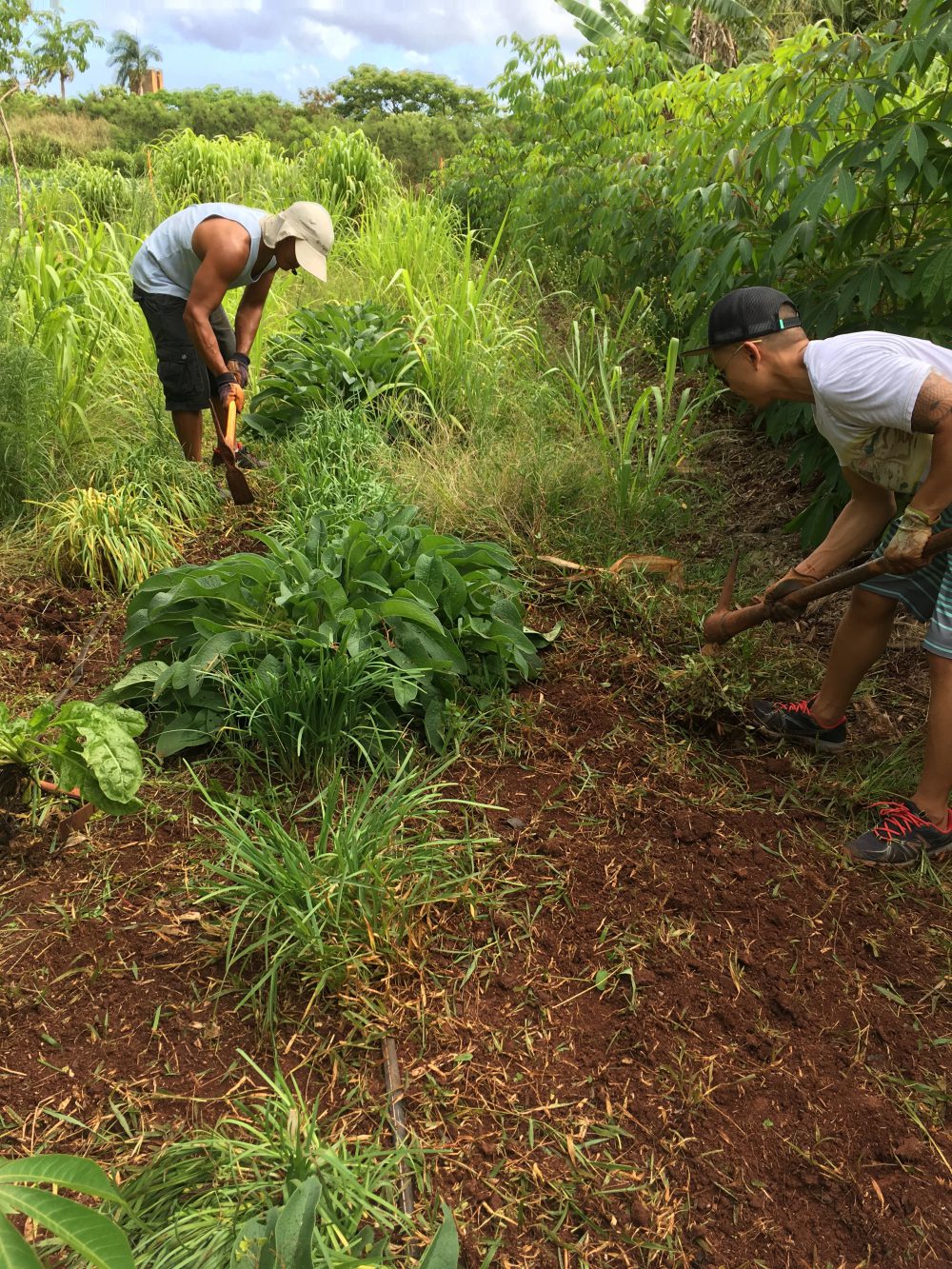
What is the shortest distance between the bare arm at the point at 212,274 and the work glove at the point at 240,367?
0.20 meters

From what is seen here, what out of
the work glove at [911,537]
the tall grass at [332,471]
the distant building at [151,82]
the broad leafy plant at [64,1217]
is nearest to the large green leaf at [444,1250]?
the broad leafy plant at [64,1217]

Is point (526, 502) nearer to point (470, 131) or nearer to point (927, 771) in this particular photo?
point (927, 771)

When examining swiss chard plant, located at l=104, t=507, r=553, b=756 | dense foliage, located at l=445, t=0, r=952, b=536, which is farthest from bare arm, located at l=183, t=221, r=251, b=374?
dense foliage, located at l=445, t=0, r=952, b=536

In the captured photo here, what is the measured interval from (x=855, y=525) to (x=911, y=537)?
44cm

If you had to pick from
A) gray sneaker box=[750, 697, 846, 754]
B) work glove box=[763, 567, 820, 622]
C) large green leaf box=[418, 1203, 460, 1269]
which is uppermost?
work glove box=[763, 567, 820, 622]

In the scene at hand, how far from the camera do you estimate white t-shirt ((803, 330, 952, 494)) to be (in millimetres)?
2049

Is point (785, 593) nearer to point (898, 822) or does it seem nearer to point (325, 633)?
point (898, 822)

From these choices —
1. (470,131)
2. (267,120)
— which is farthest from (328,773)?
(267,120)

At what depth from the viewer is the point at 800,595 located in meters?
2.47

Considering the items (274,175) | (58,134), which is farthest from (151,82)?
(274,175)

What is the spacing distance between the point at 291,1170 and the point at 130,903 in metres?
0.88

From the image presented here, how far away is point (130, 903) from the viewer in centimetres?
205

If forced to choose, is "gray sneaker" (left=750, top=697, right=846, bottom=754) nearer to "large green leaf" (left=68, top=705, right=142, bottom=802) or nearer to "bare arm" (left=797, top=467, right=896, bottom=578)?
"bare arm" (left=797, top=467, right=896, bottom=578)

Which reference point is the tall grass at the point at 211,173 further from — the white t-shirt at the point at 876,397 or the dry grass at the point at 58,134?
the white t-shirt at the point at 876,397
